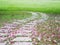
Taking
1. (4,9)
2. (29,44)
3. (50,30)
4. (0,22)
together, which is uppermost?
(4,9)

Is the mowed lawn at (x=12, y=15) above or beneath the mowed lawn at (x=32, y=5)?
beneath

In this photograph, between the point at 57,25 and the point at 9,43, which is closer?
the point at 9,43

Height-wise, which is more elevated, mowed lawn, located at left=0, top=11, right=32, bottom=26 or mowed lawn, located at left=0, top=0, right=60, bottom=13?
mowed lawn, located at left=0, top=0, right=60, bottom=13

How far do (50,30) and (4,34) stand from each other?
1.75 ft

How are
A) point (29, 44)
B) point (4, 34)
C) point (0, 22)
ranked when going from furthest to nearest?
point (0, 22) < point (4, 34) < point (29, 44)

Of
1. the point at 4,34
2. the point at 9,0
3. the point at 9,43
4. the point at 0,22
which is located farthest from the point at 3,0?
the point at 9,43

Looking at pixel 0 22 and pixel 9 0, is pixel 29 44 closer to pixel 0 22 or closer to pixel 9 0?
pixel 0 22

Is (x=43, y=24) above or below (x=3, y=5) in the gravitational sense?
below

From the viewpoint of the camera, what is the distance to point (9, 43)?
71.9 inches

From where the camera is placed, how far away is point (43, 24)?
205cm

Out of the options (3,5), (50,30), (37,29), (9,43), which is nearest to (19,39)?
(9,43)

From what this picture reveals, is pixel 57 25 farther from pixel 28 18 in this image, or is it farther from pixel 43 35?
pixel 28 18

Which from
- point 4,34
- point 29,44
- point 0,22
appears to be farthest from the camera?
point 0,22

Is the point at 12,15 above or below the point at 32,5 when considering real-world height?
below
